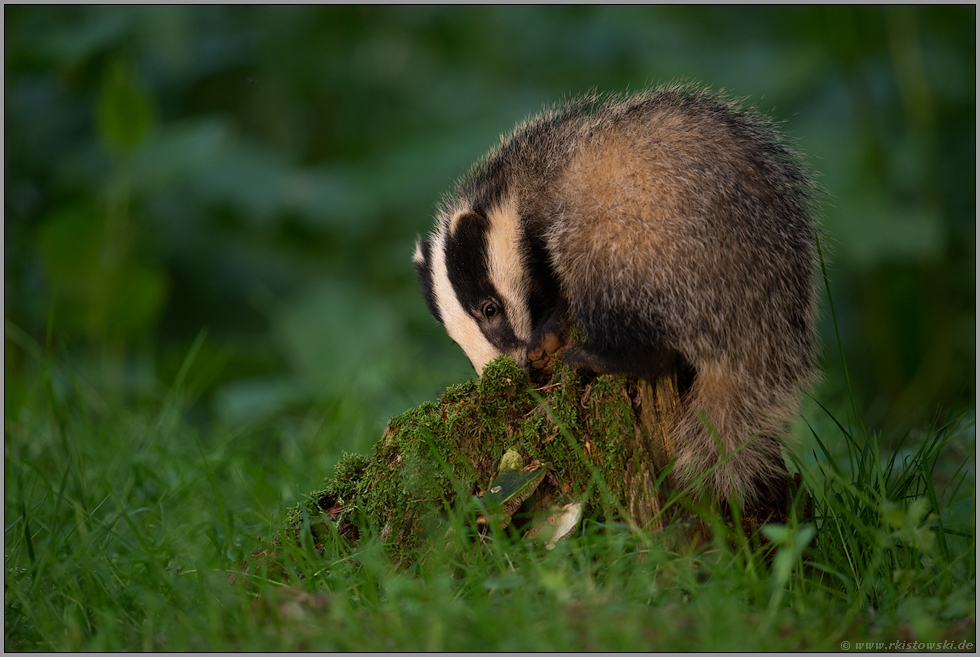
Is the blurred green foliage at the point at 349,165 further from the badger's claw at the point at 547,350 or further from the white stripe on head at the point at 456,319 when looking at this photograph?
the badger's claw at the point at 547,350

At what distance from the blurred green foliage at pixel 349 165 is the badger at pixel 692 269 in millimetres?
1987

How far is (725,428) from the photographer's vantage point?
2.99 metres

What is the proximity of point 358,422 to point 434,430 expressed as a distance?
1952 mm

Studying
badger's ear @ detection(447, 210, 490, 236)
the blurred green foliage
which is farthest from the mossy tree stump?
the blurred green foliage

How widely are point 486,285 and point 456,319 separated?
19cm

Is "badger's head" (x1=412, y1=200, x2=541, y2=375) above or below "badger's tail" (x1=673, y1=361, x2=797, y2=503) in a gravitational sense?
above

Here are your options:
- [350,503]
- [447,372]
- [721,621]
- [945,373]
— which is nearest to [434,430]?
[350,503]

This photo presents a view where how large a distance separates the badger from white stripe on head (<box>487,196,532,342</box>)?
47mm

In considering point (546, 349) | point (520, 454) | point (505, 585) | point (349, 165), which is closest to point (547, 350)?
point (546, 349)

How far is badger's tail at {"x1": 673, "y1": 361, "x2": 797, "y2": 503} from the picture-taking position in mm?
3000

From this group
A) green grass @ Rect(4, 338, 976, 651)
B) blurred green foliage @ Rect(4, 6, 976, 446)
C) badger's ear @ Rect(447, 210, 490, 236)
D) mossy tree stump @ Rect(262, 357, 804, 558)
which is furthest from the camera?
blurred green foliage @ Rect(4, 6, 976, 446)

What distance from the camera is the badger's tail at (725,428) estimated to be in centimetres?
300

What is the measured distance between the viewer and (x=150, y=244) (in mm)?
6879

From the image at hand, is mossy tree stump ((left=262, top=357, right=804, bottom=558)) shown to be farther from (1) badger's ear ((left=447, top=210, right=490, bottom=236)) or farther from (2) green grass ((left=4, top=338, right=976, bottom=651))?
(1) badger's ear ((left=447, top=210, right=490, bottom=236))
